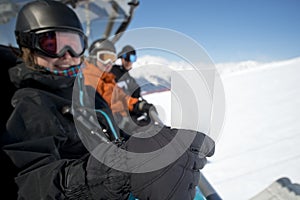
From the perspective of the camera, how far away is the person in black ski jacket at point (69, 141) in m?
0.60

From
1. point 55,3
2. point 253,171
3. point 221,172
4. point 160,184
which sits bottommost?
point 221,172

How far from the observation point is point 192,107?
64cm

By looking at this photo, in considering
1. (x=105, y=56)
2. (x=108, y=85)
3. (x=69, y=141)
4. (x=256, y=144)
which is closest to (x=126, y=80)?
(x=108, y=85)

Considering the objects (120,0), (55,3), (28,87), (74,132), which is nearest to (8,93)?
(28,87)

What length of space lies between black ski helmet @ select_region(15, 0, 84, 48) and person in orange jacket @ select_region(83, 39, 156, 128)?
612mm

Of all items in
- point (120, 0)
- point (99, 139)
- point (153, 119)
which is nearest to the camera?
point (99, 139)

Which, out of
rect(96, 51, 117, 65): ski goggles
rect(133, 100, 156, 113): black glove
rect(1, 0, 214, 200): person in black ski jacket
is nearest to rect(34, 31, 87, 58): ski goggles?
rect(1, 0, 214, 200): person in black ski jacket

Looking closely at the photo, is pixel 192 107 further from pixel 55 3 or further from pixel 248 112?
pixel 248 112

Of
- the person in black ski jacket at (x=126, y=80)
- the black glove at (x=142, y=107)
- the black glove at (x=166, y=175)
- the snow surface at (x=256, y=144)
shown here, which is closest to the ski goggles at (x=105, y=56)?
the person in black ski jacket at (x=126, y=80)

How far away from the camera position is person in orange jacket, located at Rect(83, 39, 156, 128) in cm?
250

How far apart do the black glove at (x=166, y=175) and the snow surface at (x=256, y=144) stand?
15 cm

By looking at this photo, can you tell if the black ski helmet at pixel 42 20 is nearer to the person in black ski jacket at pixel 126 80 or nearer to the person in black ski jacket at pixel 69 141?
the person in black ski jacket at pixel 69 141

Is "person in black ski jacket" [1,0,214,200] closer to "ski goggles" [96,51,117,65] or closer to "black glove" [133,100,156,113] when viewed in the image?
"black glove" [133,100,156,113]

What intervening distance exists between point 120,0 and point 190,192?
13.7ft
